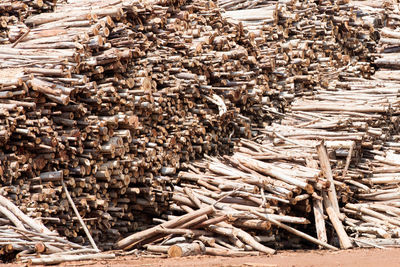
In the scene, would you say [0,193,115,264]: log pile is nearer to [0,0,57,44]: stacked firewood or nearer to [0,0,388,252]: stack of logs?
[0,0,388,252]: stack of logs

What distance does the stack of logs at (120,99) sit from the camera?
1000cm

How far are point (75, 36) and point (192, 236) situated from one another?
3433 mm

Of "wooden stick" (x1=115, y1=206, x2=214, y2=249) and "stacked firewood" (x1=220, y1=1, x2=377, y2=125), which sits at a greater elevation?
"stacked firewood" (x1=220, y1=1, x2=377, y2=125)

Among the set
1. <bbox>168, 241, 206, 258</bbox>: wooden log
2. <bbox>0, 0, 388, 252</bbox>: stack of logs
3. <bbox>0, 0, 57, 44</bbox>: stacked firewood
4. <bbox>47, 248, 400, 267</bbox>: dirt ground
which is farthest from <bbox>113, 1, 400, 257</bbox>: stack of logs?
<bbox>0, 0, 57, 44</bbox>: stacked firewood

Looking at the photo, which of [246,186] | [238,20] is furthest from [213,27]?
[246,186]

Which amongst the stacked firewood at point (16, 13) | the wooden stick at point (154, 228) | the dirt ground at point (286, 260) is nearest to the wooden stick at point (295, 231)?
the dirt ground at point (286, 260)

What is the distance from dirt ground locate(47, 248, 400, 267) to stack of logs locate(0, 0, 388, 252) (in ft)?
3.88

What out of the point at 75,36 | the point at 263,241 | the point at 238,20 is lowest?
the point at 263,241

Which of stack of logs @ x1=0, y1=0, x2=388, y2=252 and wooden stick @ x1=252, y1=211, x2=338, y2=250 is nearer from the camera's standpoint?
stack of logs @ x1=0, y1=0, x2=388, y2=252

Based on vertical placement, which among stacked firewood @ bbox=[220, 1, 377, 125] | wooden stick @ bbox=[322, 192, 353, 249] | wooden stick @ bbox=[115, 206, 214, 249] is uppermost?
stacked firewood @ bbox=[220, 1, 377, 125]

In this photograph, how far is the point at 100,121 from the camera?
1093 cm

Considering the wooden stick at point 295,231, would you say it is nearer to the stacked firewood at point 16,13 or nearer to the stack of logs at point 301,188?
the stack of logs at point 301,188

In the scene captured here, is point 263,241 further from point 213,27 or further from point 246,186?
point 213,27

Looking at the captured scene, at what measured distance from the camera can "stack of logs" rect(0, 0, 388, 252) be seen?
32.8 ft
